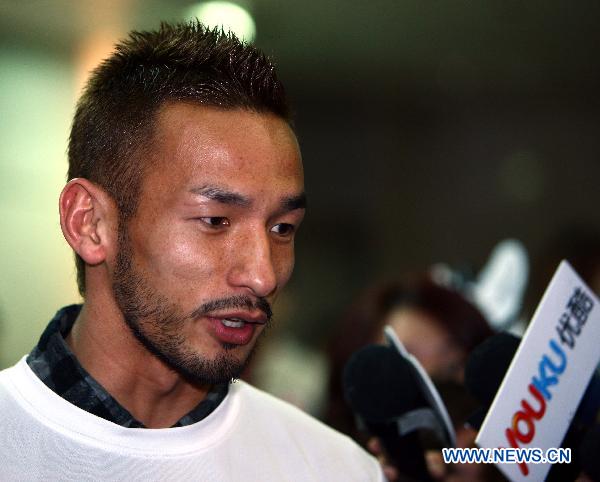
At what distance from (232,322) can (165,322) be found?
0.09 meters

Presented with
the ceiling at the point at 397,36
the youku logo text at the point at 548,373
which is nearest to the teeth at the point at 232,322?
the youku logo text at the point at 548,373

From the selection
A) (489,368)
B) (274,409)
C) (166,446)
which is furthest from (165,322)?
(489,368)

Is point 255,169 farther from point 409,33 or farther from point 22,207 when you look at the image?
point 409,33

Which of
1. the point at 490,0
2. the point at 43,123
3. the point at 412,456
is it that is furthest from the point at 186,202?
the point at 490,0

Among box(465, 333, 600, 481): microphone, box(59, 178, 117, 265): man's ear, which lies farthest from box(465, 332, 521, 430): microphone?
box(59, 178, 117, 265): man's ear

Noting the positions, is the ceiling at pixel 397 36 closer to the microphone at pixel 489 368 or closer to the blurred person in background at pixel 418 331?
the blurred person in background at pixel 418 331

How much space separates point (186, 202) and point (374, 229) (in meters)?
4.24

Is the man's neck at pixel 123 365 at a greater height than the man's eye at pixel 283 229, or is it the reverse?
the man's eye at pixel 283 229

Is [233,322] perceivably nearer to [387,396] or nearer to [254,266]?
[254,266]

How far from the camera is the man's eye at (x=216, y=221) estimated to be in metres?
1.14

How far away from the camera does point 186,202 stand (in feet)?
3.71

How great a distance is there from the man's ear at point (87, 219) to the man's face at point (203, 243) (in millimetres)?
32

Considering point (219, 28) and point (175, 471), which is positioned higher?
point (219, 28)

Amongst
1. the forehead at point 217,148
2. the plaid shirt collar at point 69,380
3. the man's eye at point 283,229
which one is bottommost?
the plaid shirt collar at point 69,380
